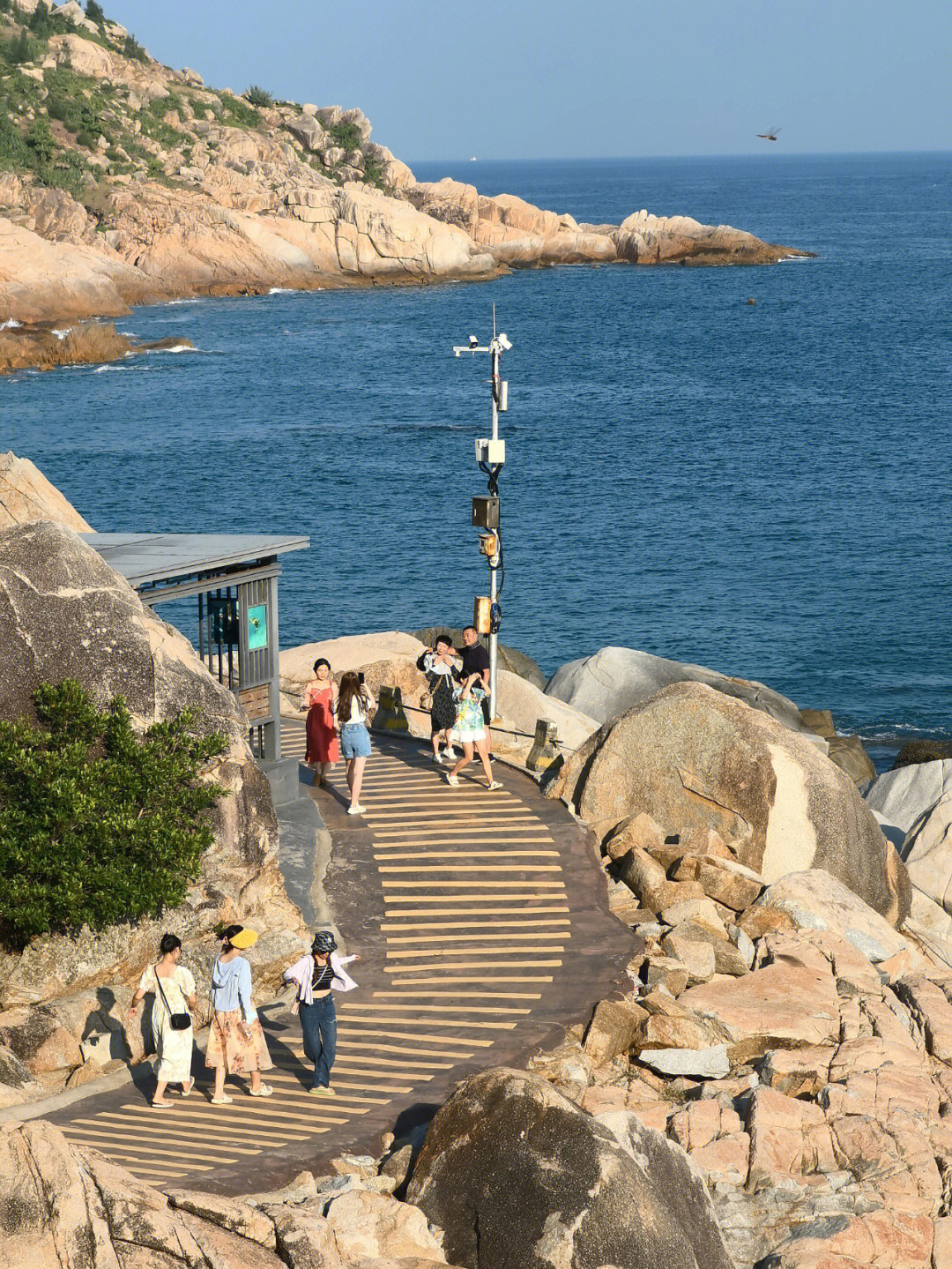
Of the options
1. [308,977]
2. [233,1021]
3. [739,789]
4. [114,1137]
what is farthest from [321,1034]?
[739,789]

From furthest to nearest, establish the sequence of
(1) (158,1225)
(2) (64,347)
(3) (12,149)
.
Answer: (3) (12,149) → (2) (64,347) → (1) (158,1225)

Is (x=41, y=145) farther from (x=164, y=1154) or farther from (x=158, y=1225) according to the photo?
(x=158, y=1225)

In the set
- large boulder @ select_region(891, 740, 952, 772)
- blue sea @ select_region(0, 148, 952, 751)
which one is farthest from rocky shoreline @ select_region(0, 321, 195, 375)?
large boulder @ select_region(891, 740, 952, 772)

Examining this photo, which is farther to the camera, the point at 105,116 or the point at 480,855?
the point at 105,116

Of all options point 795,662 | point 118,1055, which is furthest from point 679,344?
point 118,1055

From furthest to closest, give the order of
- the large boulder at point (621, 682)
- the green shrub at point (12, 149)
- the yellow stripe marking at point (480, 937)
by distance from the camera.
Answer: the green shrub at point (12, 149)
the large boulder at point (621, 682)
the yellow stripe marking at point (480, 937)

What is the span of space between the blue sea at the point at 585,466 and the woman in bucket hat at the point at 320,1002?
24.3 metres

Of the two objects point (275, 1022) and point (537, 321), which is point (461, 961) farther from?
point (537, 321)

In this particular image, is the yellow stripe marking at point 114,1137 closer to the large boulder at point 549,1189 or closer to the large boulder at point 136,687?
the large boulder at point 549,1189

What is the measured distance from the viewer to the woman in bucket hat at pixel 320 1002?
1182 cm

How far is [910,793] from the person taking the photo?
981 inches

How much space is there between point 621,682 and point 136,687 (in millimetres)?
16137

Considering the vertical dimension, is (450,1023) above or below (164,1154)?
below

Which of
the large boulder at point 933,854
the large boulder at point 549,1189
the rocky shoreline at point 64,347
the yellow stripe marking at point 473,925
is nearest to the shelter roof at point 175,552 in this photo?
the yellow stripe marking at point 473,925
